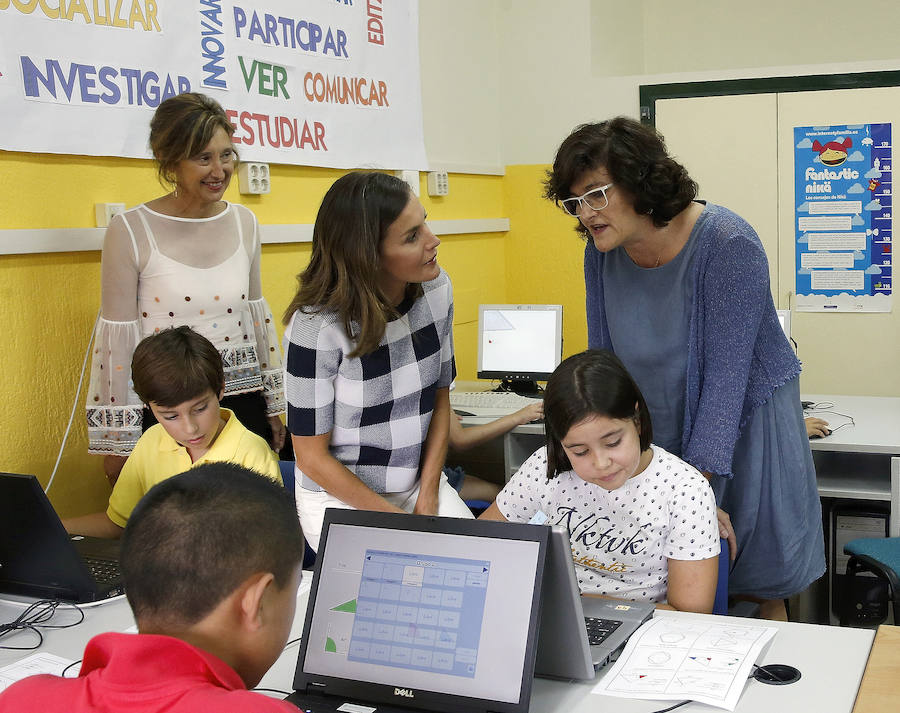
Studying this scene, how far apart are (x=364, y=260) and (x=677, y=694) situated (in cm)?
99

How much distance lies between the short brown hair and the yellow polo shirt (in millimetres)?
624

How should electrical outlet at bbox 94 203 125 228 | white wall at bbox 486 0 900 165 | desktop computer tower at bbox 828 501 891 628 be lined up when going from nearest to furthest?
electrical outlet at bbox 94 203 125 228 < desktop computer tower at bbox 828 501 891 628 < white wall at bbox 486 0 900 165

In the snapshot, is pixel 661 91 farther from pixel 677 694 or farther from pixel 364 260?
pixel 677 694

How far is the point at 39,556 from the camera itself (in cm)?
175

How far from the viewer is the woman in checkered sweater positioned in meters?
1.90

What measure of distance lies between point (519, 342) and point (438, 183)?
943 millimetres

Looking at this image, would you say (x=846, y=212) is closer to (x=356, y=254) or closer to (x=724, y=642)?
(x=356, y=254)

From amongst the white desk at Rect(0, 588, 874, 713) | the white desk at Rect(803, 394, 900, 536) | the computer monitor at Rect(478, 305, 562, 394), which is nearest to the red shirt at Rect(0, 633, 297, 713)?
the white desk at Rect(0, 588, 874, 713)

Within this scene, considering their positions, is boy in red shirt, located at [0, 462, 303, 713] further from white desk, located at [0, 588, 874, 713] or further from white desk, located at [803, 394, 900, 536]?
white desk, located at [803, 394, 900, 536]

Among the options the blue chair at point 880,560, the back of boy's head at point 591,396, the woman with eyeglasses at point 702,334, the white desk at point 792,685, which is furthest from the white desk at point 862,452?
the white desk at point 792,685

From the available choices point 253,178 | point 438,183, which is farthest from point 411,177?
point 253,178

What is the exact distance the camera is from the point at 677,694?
4.27ft

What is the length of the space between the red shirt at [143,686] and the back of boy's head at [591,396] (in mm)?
872

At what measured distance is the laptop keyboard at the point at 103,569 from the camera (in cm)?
184
